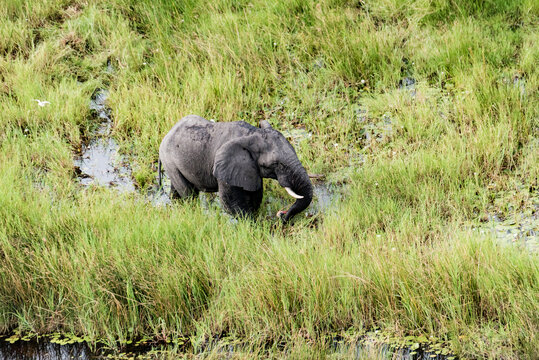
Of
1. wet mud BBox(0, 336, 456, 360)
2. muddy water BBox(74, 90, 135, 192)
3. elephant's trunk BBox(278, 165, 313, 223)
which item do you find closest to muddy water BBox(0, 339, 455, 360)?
wet mud BBox(0, 336, 456, 360)

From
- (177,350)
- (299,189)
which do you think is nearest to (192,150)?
(299,189)

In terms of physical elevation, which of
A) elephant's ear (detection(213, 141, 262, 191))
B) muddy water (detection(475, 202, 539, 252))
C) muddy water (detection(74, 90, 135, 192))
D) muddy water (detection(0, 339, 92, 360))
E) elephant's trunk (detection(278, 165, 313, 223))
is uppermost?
elephant's ear (detection(213, 141, 262, 191))

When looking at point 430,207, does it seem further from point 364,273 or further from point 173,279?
point 173,279

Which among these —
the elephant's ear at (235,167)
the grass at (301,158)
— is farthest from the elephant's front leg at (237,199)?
the grass at (301,158)

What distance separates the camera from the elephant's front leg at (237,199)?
6547 millimetres

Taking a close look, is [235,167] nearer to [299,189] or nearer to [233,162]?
[233,162]

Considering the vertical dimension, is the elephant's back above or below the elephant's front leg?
above

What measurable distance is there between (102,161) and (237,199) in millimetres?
2491

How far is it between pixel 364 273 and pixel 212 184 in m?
2.08

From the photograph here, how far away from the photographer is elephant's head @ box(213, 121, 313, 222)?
6.33 m

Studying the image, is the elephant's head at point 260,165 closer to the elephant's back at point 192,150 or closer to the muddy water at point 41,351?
the elephant's back at point 192,150

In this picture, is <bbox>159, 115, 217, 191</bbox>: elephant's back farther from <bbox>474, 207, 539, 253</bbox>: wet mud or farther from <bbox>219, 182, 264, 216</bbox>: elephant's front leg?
<bbox>474, 207, 539, 253</bbox>: wet mud

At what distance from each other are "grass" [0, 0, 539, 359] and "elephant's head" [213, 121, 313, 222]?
1.32 feet

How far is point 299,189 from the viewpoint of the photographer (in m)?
6.39
